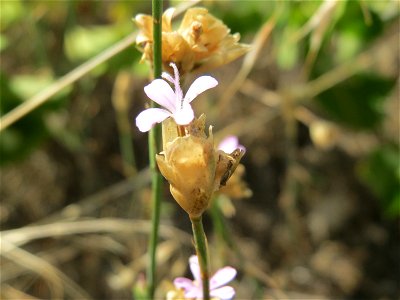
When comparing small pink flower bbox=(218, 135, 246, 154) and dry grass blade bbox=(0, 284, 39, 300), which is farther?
dry grass blade bbox=(0, 284, 39, 300)

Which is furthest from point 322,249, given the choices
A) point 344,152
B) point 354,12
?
point 354,12

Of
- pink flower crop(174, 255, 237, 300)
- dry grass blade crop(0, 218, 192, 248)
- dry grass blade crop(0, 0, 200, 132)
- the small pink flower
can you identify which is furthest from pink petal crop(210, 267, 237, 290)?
dry grass blade crop(0, 218, 192, 248)

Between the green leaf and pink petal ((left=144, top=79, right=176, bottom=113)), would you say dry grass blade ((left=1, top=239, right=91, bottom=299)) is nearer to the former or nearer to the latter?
the green leaf

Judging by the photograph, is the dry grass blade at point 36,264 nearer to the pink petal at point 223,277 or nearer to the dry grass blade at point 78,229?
the dry grass blade at point 78,229

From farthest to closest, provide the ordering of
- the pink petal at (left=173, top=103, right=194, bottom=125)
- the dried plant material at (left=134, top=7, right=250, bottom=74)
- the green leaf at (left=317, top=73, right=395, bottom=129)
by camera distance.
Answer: the green leaf at (left=317, top=73, right=395, bottom=129) → the dried plant material at (left=134, top=7, right=250, bottom=74) → the pink petal at (left=173, top=103, right=194, bottom=125)

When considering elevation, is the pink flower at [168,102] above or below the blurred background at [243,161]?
below

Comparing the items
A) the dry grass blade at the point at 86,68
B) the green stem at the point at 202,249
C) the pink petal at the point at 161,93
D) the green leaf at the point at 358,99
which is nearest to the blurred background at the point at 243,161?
the green leaf at the point at 358,99

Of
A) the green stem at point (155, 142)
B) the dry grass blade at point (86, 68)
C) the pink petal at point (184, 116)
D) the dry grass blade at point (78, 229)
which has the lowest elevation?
the pink petal at point (184, 116)

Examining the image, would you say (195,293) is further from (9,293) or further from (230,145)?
(9,293)
